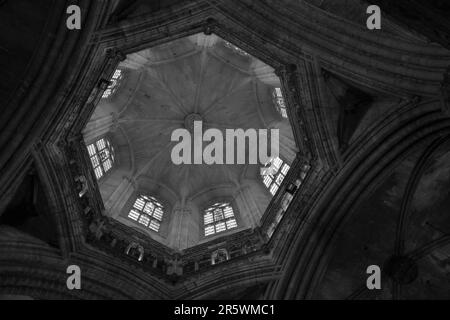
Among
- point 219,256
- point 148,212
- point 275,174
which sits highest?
point 275,174

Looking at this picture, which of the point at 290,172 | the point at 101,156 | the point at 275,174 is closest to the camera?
the point at 290,172

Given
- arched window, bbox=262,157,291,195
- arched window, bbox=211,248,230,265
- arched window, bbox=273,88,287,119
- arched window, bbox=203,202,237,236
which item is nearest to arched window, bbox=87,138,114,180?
arched window, bbox=203,202,237,236

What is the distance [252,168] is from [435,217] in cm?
1203

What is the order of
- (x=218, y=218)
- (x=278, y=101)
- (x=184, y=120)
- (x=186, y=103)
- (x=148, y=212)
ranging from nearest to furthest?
(x=148, y=212) < (x=218, y=218) < (x=278, y=101) < (x=186, y=103) < (x=184, y=120)

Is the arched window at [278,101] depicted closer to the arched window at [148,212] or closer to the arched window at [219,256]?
the arched window at [148,212]

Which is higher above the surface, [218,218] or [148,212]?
[148,212]

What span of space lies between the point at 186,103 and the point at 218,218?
10.7 m

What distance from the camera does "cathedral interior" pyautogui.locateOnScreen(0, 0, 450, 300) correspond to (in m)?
13.1

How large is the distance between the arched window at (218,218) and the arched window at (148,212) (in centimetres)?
235

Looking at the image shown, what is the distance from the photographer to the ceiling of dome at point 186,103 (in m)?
26.0

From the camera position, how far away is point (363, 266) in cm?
1591

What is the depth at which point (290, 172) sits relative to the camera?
1683 centimetres

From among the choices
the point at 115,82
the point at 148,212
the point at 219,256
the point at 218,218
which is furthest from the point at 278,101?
the point at 219,256

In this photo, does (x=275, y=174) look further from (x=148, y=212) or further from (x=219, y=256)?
(x=219, y=256)
